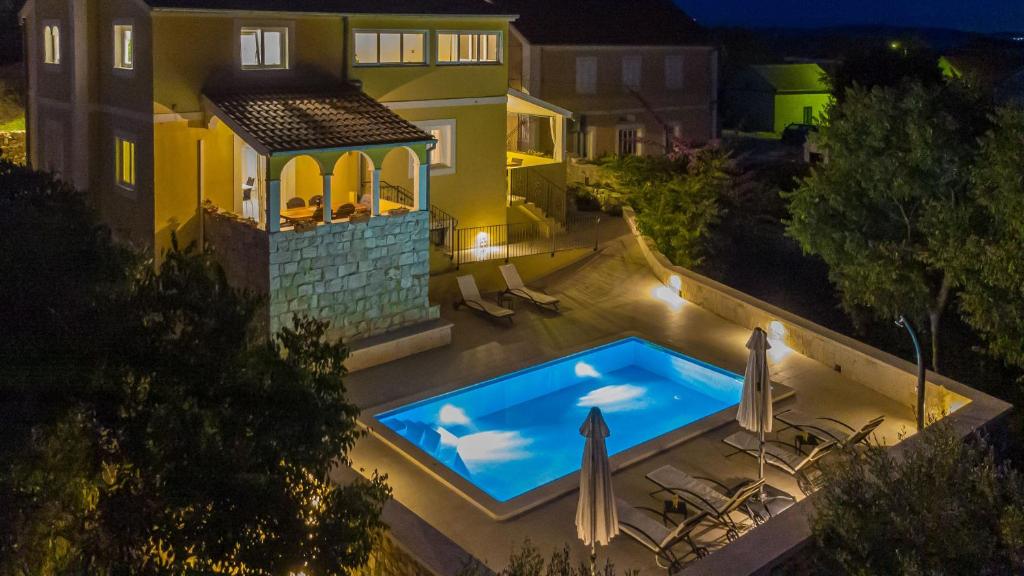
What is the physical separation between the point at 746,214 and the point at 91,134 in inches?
835

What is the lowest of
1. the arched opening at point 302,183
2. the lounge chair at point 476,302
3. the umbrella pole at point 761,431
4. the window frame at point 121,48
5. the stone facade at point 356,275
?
the umbrella pole at point 761,431

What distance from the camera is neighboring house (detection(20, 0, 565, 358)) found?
2045 centimetres

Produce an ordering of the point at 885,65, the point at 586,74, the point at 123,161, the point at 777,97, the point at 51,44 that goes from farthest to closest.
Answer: the point at 777,97 → the point at 885,65 → the point at 586,74 → the point at 51,44 → the point at 123,161

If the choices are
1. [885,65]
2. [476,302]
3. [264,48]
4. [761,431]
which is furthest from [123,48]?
[885,65]

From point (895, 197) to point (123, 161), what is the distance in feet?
57.6

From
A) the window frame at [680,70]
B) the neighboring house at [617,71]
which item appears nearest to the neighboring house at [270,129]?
the neighboring house at [617,71]

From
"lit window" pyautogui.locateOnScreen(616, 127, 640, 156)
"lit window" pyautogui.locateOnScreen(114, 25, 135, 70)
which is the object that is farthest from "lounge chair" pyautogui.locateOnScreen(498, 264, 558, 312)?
"lit window" pyautogui.locateOnScreen(616, 127, 640, 156)

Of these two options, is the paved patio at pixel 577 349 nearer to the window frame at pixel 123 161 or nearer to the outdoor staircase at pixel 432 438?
the outdoor staircase at pixel 432 438

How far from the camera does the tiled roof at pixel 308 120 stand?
65.8 feet

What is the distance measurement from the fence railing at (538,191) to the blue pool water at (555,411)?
343 inches

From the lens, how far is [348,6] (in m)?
24.0

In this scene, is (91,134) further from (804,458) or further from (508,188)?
(804,458)

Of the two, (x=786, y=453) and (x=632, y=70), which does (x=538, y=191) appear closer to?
(x=632, y=70)

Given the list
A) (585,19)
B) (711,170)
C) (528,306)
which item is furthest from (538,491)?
(585,19)
